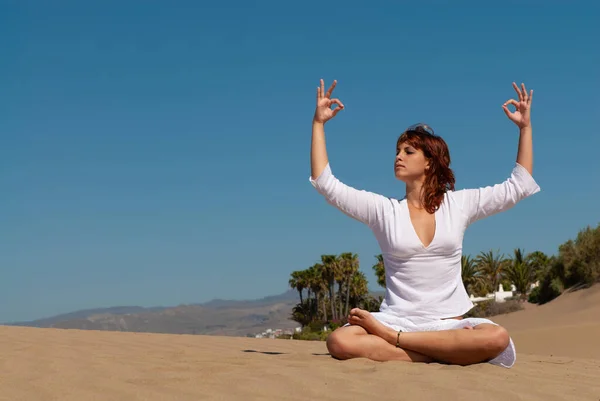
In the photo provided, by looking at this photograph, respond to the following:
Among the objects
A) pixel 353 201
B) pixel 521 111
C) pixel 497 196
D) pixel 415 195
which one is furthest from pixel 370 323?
pixel 521 111

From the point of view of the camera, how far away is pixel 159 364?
5.43m

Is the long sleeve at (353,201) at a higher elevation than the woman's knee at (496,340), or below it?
higher

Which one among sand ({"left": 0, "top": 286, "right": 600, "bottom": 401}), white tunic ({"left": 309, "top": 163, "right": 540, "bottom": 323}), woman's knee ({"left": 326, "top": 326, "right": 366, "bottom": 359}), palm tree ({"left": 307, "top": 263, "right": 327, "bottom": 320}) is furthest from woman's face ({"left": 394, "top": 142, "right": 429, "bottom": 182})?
palm tree ({"left": 307, "top": 263, "right": 327, "bottom": 320})

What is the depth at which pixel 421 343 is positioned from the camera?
5.10 meters

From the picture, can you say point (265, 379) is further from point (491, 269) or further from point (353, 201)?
point (491, 269)

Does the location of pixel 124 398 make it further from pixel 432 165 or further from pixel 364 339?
pixel 432 165

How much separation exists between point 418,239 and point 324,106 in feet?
3.95

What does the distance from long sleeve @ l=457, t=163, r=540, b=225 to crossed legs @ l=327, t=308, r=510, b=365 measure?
0.84 m

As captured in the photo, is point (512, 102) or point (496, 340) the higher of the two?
point (512, 102)

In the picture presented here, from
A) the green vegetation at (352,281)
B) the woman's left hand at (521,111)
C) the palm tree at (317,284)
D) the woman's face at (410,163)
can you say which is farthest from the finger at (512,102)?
the palm tree at (317,284)

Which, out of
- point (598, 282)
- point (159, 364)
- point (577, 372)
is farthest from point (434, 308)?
point (598, 282)

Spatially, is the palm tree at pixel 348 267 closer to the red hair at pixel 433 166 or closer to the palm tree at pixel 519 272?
the palm tree at pixel 519 272

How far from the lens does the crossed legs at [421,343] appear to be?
5.07m

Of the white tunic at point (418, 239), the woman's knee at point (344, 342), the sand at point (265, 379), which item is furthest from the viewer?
the woman's knee at point (344, 342)
